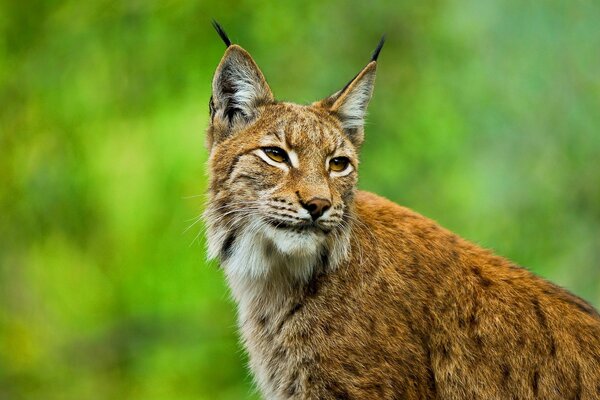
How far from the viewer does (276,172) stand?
809 centimetres

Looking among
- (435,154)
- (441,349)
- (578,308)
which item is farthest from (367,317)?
(435,154)

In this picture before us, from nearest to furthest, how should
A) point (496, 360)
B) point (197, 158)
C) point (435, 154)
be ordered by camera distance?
point (496, 360) < point (197, 158) < point (435, 154)

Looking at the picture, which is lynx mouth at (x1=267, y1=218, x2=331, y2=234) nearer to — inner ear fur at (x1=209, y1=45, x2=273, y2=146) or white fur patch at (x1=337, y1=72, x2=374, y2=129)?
inner ear fur at (x1=209, y1=45, x2=273, y2=146)

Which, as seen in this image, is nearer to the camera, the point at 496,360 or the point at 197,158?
the point at 496,360

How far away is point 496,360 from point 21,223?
861cm

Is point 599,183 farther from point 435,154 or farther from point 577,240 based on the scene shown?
point 435,154

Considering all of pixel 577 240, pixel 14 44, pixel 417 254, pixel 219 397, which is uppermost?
pixel 14 44

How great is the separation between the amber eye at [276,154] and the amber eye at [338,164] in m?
0.33

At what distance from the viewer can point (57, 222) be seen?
15.0m

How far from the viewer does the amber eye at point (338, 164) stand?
8281 millimetres

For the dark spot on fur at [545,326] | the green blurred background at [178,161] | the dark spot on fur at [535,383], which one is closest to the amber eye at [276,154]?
the dark spot on fur at [545,326]

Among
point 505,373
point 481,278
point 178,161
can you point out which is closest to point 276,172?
point 481,278

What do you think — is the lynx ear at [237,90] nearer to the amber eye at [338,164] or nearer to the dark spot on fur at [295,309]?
the amber eye at [338,164]

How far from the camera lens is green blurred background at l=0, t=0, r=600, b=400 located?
15.0 m
